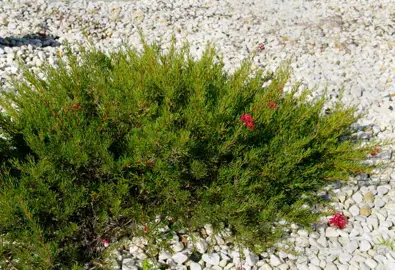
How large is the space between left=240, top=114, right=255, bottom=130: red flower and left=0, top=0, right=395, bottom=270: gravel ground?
1.00m

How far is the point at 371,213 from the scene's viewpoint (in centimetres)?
376

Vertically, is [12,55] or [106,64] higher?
[106,64]

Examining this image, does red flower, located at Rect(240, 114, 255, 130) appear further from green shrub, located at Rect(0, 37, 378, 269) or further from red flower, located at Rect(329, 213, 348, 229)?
red flower, located at Rect(329, 213, 348, 229)

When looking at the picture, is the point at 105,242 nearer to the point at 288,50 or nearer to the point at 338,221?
the point at 338,221

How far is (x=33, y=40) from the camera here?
269 inches

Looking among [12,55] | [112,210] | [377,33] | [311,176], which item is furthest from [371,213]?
[12,55]

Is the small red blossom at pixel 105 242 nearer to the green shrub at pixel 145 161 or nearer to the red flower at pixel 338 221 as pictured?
the green shrub at pixel 145 161

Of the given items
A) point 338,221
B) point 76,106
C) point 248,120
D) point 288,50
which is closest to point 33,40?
point 288,50

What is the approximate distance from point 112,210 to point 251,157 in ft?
3.55

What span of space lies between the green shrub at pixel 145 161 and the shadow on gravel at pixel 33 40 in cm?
349

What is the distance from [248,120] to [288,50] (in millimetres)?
4176

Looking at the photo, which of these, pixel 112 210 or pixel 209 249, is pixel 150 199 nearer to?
pixel 112 210

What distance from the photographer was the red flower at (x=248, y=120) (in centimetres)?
297

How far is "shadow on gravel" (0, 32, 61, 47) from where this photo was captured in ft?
21.4
